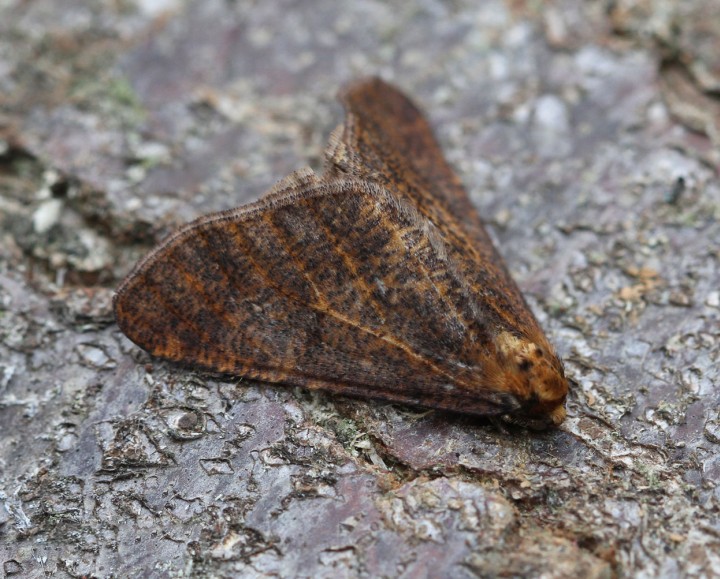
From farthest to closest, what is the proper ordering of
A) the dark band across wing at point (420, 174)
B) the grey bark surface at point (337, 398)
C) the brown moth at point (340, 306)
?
1. the dark band across wing at point (420, 174)
2. the brown moth at point (340, 306)
3. the grey bark surface at point (337, 398)

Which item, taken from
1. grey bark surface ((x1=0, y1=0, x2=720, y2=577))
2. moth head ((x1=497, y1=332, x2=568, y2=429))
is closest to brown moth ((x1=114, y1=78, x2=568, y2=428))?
moth head ((x1=497, y1=332, x2=568, y2=429))

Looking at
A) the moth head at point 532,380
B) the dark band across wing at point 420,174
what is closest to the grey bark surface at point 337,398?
the moth head at point 532,380

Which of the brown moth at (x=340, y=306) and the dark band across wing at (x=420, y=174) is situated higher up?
the dark band across wing at (x=420, y=174)

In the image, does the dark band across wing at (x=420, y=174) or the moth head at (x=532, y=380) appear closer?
the moth head at (x=532, y=380)

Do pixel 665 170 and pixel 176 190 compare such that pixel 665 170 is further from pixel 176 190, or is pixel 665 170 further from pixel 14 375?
pixel 14 375

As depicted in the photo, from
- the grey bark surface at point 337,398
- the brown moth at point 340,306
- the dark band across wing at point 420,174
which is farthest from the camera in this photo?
the dark band across wing at point 420,174

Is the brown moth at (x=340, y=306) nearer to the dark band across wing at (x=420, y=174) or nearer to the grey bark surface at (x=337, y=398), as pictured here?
the dark band across wing at (x=420, y=174)

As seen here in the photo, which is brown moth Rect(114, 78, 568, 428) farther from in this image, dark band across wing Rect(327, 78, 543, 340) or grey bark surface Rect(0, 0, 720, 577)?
grey bark surface Rect(0, 0, 720, 577)
